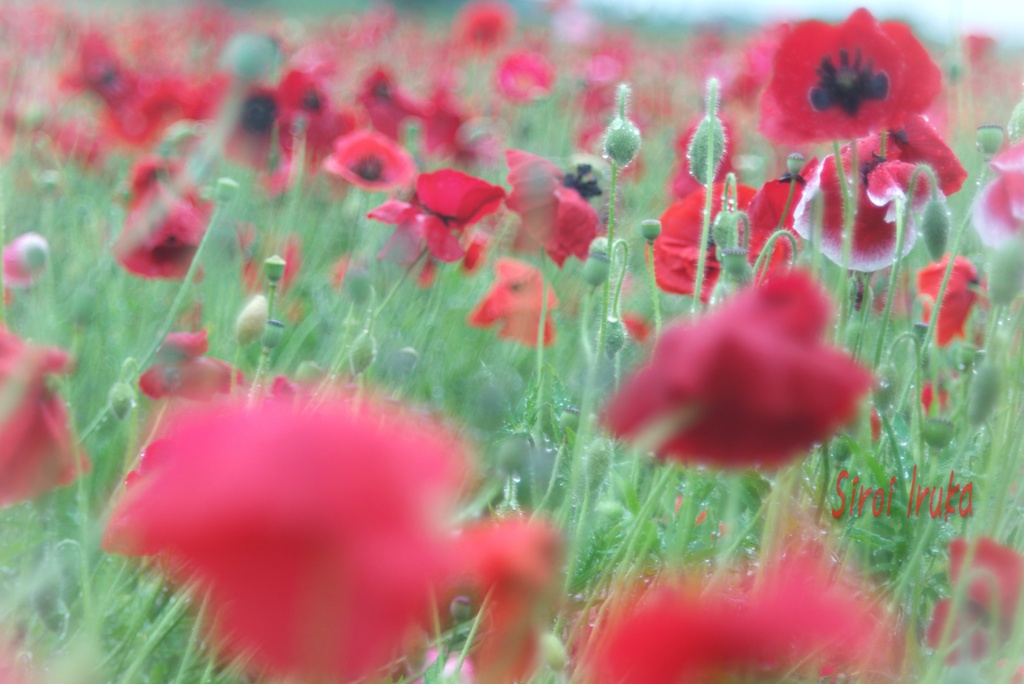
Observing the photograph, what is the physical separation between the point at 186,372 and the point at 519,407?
336 mm

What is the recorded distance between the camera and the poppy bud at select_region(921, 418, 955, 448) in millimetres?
785

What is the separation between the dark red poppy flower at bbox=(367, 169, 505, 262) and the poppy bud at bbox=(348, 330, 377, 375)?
32 centimetres

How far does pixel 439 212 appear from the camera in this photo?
1.33 m

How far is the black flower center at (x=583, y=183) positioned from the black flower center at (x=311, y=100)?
707 mm

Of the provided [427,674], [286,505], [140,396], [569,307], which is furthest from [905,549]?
[569,307]

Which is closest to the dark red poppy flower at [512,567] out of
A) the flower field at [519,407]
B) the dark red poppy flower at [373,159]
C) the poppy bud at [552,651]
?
the flower field at [519,407]

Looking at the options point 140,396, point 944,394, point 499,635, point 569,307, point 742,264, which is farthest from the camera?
point 569,307

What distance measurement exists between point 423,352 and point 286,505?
127 centimetres

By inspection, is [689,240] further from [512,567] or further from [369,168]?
[512,567]

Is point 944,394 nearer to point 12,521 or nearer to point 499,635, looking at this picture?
point 499,635

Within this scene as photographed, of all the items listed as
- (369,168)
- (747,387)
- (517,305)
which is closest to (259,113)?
(369,168)

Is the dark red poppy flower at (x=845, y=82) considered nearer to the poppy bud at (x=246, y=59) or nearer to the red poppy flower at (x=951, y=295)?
the red poppy flower at (x=951, y=295)

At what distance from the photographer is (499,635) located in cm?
47

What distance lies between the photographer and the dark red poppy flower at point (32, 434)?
51 centimetres
